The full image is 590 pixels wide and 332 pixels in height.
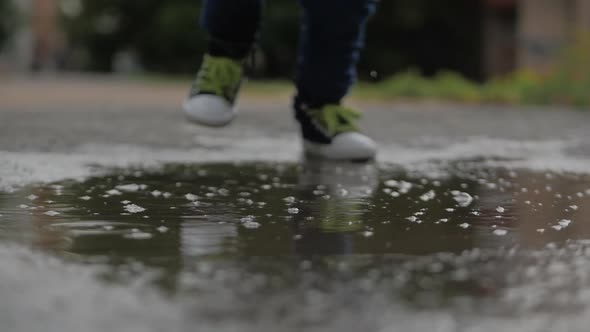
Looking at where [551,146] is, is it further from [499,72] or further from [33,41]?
[33,41]

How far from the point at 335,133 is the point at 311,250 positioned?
1776 millimetres

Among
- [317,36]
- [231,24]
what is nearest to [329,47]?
[317,36]

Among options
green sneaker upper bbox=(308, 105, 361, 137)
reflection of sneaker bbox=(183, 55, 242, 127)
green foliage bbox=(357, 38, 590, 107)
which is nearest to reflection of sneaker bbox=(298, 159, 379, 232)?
green sneaker upper bbox=(308, 105, 361, 137)

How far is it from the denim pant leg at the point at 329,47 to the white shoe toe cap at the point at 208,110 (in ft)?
0.85

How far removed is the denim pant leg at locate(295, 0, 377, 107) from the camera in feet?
10.6

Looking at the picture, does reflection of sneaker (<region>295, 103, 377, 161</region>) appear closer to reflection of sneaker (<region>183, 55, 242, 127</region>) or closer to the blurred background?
reflection of sneaker (<region>183, 55, 242, 127</region>)

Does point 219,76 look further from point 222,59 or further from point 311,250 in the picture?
point 311,250

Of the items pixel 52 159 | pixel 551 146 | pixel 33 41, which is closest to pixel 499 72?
pixel 551 146

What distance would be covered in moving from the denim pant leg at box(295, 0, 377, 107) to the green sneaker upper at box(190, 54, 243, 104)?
231 mm

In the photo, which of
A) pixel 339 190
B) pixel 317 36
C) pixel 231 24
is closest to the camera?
pixel 339 190

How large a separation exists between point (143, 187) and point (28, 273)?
1086 millimetres

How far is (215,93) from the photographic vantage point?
11.7 feet

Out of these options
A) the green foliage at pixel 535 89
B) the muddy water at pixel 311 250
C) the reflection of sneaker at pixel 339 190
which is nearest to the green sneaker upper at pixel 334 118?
the reflection of sneaker at pixel 339 190

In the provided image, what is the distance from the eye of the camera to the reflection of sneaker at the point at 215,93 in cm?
351
